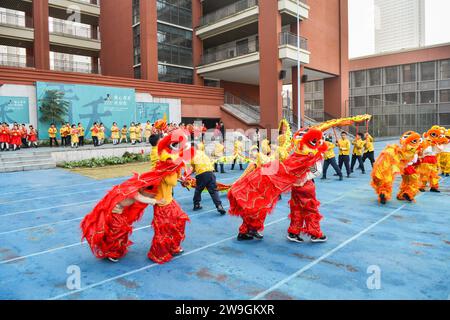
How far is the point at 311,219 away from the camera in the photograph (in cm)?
506

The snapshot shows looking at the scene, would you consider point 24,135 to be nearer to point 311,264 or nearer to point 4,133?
point 4,133

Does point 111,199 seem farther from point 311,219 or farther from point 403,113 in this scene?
point 403,113

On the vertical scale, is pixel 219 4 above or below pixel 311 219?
above

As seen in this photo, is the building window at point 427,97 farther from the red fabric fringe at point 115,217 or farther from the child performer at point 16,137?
the red fabric fringe at point 115,217

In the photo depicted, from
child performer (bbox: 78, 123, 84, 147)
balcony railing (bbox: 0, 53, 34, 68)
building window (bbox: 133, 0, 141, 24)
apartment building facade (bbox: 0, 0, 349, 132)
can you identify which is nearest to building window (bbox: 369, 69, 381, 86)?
apartment building facade (bbox: 0, 0, 349, 132)

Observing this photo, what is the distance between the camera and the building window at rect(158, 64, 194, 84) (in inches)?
1053

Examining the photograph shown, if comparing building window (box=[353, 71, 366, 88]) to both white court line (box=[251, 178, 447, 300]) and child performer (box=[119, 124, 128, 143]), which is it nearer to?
child performer (box=[119, 124, 128, 143])

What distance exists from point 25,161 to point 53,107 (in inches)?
194

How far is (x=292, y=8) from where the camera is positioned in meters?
22.7

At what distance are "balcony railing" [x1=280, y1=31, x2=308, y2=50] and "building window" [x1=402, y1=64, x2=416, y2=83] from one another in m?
18.9

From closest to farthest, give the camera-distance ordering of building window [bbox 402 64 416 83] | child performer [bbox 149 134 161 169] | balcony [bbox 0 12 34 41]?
child performer [bbox 149 134 161 169] < balcony [bbox 0 12 34 41] < building window [bbox 402 64 416 83]

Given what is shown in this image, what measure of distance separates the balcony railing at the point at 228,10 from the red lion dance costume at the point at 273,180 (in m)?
21.6
